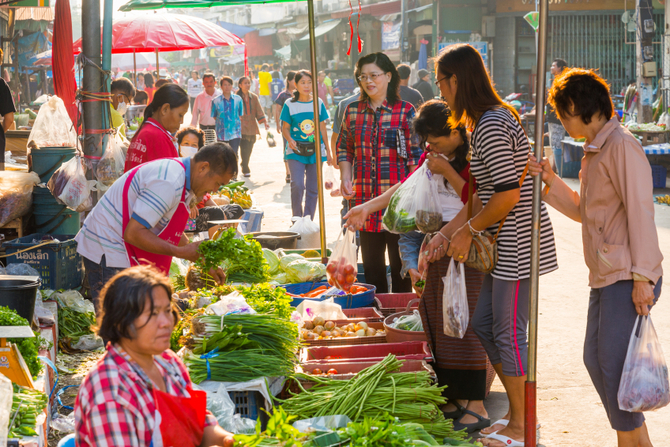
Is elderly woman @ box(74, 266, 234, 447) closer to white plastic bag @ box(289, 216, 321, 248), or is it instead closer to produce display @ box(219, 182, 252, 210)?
white plastic bag @ box(289, 216, 321, 248)

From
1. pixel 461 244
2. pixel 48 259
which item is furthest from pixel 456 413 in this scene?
pixel 48 259

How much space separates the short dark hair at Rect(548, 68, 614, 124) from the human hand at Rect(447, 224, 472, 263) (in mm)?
784

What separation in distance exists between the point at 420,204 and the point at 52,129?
4156mm

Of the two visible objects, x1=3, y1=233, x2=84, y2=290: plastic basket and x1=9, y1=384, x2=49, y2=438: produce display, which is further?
x1=3, y1=233, x2=84, y2=290: plastic basket

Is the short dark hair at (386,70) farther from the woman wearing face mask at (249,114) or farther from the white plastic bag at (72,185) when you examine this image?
the woman wearing face mask at (249,114)

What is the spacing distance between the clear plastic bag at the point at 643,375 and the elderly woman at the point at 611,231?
7 cm

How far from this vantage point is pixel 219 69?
53.4 meters

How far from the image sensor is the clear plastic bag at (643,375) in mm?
2863

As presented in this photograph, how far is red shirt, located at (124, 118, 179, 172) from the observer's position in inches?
185

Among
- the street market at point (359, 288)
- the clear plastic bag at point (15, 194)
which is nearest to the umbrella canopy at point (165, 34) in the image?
the street market at point (359, 288)

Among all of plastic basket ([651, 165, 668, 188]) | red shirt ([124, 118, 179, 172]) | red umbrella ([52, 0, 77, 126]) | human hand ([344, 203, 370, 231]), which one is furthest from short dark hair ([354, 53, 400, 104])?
plastic basket ([651, 165, 668, 188])

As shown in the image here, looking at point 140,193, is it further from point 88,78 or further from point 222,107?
point 222,107

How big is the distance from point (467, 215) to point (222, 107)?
362 inches

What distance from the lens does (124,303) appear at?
2.13 meters
